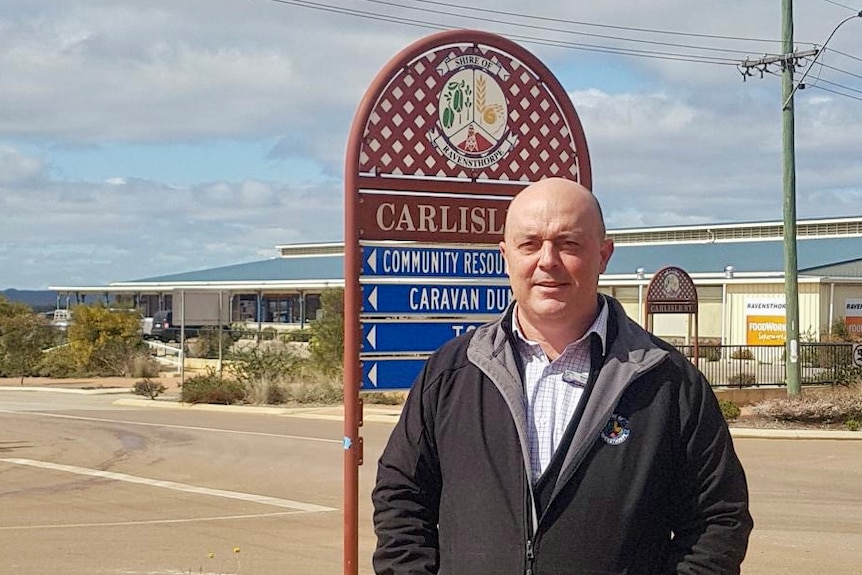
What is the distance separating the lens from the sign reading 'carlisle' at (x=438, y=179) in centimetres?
702

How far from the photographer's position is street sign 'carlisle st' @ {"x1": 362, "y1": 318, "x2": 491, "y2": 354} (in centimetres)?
704

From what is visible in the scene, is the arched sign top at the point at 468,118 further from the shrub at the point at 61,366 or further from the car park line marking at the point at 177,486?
the shrub at the point at 61,366

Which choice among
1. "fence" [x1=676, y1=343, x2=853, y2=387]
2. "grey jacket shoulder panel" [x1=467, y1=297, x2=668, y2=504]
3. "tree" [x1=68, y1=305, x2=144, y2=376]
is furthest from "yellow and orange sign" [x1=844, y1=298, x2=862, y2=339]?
"grey jacket shoulder panel" [x1=467, y1=297, x2=668, y2=504]

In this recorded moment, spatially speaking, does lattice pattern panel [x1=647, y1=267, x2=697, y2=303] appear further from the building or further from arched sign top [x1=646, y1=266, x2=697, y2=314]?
the building

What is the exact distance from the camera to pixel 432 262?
7281mm

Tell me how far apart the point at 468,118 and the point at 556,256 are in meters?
3.95

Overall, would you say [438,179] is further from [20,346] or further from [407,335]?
[20,346]

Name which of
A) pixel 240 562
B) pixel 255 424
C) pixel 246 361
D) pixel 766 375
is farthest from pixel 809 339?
pixel 240 562

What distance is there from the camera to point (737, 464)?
3545 mm

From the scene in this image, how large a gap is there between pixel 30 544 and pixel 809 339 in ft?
110

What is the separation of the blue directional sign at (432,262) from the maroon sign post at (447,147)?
0.06 m

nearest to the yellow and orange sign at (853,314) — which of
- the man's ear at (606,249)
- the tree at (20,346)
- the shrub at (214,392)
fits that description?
the shrub at (214,392)

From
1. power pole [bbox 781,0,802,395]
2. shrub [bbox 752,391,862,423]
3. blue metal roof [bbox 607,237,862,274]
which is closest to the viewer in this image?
shrub [bbox 752,391,862,423]

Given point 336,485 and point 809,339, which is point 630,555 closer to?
point 336,485
